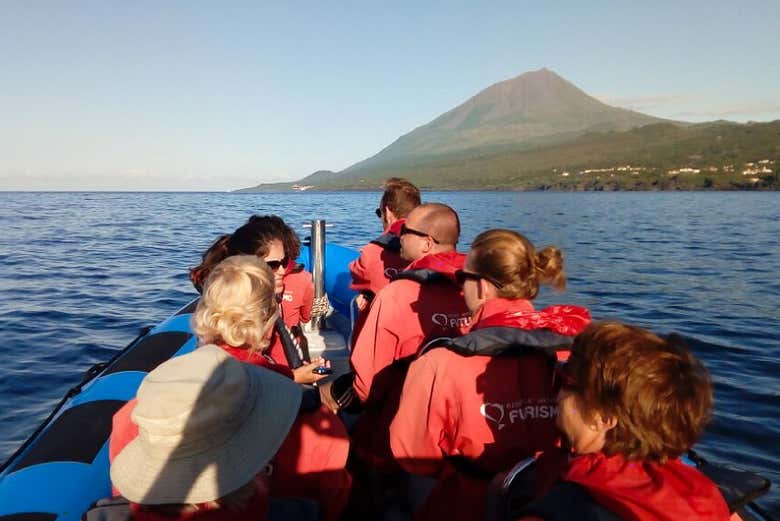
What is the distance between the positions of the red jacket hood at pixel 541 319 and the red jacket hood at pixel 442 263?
63 centimetres

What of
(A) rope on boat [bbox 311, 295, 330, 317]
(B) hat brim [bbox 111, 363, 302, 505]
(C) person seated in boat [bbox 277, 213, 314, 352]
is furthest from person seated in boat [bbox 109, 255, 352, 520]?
(A) rope on boat [bbox 311, 295, 330, 317]

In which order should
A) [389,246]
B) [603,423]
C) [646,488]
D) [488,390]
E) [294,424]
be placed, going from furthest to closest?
[389,246]
[488,390]
[294,424]
[603,423]
[646,488]

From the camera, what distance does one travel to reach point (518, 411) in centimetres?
176

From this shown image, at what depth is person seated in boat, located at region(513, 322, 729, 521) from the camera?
1.08 m

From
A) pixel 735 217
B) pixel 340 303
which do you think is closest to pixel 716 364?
pixel 340 303

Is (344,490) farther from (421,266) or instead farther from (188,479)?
(421,266)

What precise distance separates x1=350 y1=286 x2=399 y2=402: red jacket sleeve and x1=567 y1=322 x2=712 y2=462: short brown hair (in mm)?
1391

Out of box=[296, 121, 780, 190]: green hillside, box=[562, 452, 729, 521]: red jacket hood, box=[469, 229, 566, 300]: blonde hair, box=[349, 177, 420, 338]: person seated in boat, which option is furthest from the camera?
box=[296, 121, 780, 190]: green hillside

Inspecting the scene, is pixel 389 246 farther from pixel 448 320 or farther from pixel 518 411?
pixel 518 411

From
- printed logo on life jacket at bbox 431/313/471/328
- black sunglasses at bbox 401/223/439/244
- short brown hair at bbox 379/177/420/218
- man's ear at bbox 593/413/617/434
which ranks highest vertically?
short brown hair at bbox 379/177/420/218

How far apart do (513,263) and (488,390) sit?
1.52ft

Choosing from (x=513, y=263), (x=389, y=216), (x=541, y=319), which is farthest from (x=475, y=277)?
(x=389, y=216)

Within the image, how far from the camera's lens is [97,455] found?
8.21ft

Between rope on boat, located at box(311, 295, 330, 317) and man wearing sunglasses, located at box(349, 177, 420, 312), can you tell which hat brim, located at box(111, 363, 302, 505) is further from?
rope on boat, located at box(311, 295, 330, 317)
